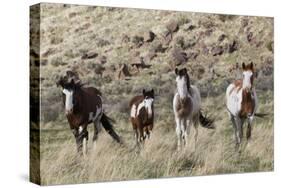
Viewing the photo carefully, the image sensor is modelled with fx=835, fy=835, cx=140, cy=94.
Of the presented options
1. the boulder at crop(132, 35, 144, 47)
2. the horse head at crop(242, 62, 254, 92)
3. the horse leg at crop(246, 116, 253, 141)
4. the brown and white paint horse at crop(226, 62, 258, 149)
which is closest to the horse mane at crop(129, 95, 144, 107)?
the boulder at crop(132, 35, 144, 47)

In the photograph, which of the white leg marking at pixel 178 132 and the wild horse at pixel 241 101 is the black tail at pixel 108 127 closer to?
the white leg marking at pixel 178 132

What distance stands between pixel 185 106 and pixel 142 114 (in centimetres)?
69

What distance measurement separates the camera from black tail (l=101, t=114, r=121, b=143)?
440 inches

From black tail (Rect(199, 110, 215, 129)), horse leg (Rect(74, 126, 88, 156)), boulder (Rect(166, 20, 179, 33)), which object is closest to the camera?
horse leg (Rect(74, 126, 88, 156))

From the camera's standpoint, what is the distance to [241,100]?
40.4 feet

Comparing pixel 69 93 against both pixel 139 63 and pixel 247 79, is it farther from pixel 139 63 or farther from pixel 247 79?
pixel 247 79

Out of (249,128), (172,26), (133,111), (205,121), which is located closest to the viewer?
(133,111)

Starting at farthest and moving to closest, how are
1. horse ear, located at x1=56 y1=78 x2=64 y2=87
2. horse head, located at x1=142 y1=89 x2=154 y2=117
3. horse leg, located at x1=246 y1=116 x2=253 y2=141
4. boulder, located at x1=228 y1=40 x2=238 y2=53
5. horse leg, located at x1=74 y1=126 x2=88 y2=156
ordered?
1. horse leg, located at x1=246 y1=116 x2=253 y2=141
2. boulder, located at x1=228 y1=40 x2=238 y2=53
3. horse head, located at x1=142 y1=89 x2=154 y2=117
4. horse leg, located at x1=74 y1=126 x2=88 y2=156
5. horse ear, located at x1=56 y1=78 x2=64 y2=87

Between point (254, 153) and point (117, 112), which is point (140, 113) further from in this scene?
point (254, 153)

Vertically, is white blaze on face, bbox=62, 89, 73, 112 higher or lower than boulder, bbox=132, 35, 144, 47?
lower

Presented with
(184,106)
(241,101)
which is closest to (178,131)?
(184,106)

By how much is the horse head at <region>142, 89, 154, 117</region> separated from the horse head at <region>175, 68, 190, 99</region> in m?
0.44

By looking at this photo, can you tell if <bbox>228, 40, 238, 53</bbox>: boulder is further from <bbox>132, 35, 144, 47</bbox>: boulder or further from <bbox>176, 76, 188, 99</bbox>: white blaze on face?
<bbox>132, 35, 144, 47</bbox>: boulder

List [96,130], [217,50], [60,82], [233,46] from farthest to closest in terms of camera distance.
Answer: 1. [233,46]
2. [217,50]
3. [96,130]
4. [60,82]
